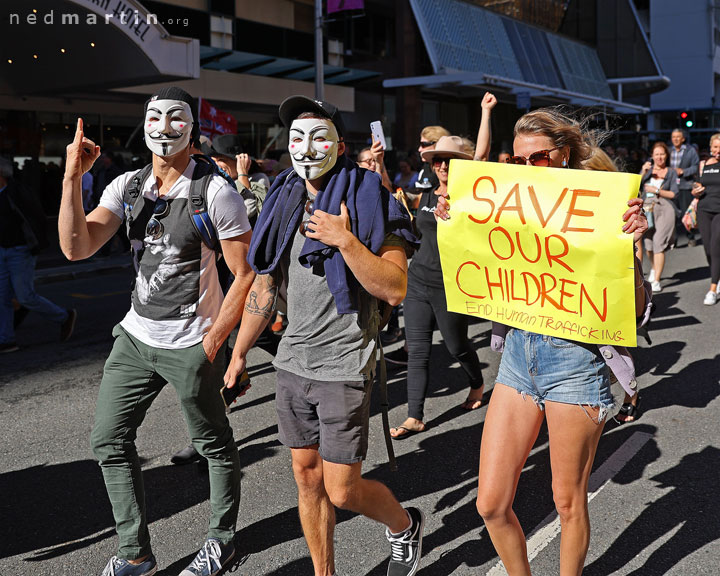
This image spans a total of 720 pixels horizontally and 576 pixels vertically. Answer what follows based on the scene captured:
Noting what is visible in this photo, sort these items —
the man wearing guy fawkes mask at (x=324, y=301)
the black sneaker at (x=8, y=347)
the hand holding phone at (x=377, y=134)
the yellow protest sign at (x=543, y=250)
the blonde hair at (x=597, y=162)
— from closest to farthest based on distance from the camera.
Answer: the yellow protest sign at (x=543, y=250), the man wearing guy fawkes mask at (x=324, y=301), the blonde hair at (x=597, y=162), the hand holding phone at (x=377, y=134), the black sneaker at (x=8, y=347)

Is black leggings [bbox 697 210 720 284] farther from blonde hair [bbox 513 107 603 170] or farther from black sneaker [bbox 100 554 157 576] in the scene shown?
black sneaker [bbox 100 554 157 576]

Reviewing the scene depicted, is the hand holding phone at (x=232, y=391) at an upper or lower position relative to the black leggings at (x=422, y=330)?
upper

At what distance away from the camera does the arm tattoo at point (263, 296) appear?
10.5 feet

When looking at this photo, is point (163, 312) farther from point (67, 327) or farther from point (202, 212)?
point (67, 327)

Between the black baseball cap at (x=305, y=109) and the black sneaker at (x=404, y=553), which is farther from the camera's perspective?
the black sneaker at (x=404, y=553)

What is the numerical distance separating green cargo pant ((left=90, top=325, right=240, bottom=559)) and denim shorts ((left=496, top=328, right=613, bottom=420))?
4.30ft

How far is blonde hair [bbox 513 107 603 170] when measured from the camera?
2.96m

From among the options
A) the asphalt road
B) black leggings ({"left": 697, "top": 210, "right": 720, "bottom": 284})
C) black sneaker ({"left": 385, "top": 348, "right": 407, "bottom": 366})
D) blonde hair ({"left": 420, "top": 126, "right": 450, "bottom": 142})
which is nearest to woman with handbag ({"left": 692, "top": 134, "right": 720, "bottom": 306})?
black leggings ({"left": 697, "top": 210, "right": 720, "bottom": 284})

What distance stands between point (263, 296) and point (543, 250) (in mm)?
1108

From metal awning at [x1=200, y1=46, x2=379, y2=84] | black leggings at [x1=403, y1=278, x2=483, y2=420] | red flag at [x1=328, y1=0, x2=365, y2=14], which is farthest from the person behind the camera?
red flag at [x1=328, y1=0, x2=365, y2=14]

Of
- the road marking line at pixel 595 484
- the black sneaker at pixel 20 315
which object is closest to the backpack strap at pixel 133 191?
the road marking line at pixel 595 484

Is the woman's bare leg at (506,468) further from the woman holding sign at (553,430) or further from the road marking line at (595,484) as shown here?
the road marking line at (595,484)

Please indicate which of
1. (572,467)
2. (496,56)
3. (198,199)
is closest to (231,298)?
(198,199)

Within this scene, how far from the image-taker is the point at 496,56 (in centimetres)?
3150
